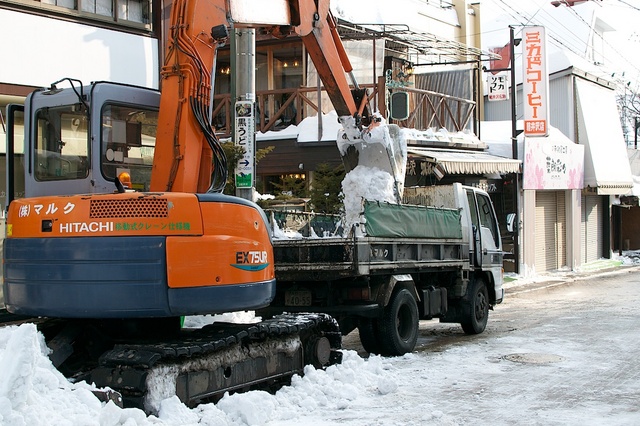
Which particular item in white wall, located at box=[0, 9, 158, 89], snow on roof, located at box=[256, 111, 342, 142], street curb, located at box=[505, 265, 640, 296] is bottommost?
street curb, located at box=[505, 265, 640, 296]

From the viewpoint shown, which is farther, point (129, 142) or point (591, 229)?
point (591, 229)

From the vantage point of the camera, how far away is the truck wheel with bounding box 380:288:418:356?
35.6ft

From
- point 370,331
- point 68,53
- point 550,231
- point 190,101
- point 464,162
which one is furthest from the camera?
point 550,231

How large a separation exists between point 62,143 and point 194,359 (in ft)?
7.96

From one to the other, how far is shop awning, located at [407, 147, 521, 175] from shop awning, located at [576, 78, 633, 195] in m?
7.17

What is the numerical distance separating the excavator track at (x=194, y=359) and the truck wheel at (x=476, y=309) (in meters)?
4.63

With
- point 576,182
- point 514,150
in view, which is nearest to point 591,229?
point 576,182

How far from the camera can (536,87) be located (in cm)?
2480

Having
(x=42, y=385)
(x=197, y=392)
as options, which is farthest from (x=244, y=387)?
(x=42, y=385)

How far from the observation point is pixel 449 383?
9.31m

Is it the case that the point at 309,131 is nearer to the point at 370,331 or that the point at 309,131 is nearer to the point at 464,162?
the point at 464,162

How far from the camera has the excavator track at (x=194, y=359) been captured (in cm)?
691

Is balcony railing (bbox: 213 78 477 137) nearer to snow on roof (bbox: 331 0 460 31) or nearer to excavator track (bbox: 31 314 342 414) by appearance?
snow on roof (bbox: 331 0 460 31)

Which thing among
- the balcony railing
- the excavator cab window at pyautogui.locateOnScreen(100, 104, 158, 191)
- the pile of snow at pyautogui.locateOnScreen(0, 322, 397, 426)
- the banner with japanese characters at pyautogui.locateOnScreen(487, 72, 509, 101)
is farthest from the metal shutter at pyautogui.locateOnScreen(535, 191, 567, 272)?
the excavator cab window at pyautogui.locateOnScreen(100, 104, 158, 191)
